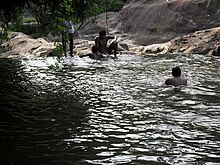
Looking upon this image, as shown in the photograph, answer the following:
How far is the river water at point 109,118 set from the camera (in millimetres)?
5754

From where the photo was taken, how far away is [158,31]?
2386 centimetres

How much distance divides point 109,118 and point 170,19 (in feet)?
56.7

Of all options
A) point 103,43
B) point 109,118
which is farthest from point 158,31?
point 109,118

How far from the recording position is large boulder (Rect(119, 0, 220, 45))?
905 inches

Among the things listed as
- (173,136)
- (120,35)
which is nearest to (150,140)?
(173,136)

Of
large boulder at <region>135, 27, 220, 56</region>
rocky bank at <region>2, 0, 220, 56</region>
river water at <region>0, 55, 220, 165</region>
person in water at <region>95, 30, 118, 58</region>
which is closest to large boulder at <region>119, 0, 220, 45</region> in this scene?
rocky bank at <region>2, 0, 220, 56</region>

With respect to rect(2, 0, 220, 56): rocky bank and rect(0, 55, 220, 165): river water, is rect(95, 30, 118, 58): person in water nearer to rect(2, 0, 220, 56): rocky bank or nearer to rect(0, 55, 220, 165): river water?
rect(2, 0, 220, 56): rocky bank

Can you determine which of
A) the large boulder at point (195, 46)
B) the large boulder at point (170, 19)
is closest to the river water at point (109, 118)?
the large boulder at point (195, 46)

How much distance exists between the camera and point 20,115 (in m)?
8.00

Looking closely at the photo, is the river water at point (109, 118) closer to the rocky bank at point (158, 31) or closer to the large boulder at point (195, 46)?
the large boulder at point (195, 46)

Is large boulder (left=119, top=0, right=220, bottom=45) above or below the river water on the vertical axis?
above

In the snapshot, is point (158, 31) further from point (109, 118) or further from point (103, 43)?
point (109, 118)

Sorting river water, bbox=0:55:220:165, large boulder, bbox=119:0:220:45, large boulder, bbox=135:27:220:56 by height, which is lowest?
river water, bbox=0:55:220:165

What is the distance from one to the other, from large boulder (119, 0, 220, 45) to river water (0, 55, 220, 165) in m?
9.84
